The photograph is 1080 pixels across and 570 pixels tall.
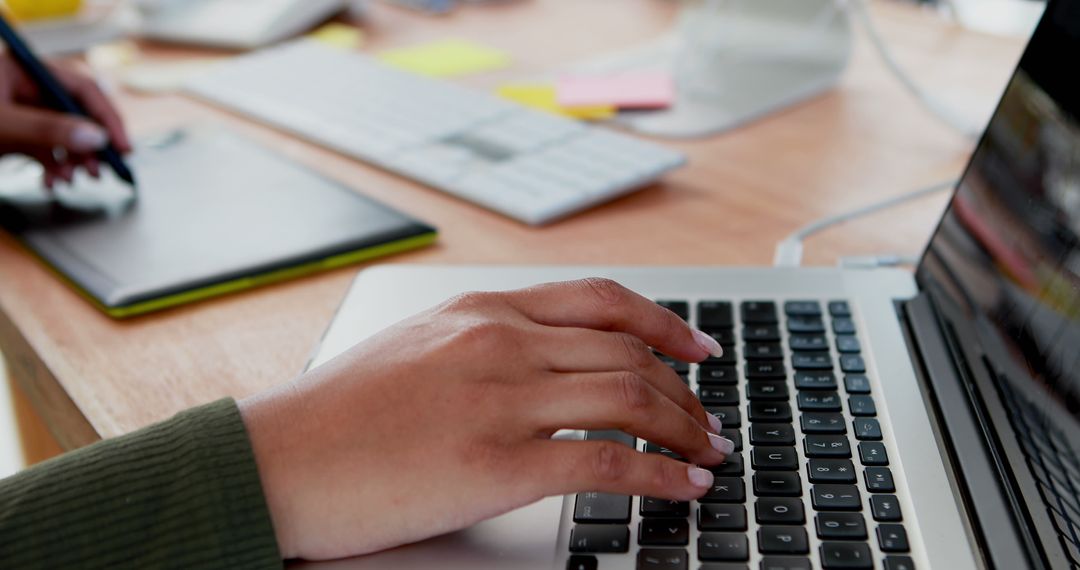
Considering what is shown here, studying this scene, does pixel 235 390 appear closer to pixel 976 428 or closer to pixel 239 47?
pixel 976 428

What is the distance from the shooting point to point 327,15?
4.07 ft

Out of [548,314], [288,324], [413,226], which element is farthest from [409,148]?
[548,314]

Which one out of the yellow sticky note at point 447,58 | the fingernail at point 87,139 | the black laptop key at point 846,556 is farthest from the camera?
the yellow sticky note at point 447,58

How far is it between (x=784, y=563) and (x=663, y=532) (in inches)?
2.0

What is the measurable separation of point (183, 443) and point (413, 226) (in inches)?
11.9

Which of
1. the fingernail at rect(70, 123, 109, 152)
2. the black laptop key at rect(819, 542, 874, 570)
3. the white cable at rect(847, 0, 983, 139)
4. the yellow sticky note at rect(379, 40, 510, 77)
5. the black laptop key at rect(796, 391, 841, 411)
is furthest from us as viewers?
the yellow sticky note at rect(379, 40, 510, 77)

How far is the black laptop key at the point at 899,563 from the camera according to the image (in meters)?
0.38

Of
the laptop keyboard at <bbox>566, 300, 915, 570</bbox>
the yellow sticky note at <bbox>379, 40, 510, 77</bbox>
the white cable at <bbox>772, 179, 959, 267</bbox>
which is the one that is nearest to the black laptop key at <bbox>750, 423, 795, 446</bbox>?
the laptop keyboard at <bbox>566, 300, 915, 570</bbox>

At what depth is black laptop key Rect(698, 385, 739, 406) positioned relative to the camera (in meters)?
0.49

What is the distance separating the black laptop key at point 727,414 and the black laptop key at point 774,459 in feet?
0.07

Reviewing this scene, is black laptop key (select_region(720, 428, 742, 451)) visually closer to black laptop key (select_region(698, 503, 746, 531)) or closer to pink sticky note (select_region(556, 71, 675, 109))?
black laptop key (select_region(698, 503, 746, 531))

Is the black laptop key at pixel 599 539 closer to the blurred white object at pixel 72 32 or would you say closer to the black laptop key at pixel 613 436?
the black laptop key at pixel 613 436

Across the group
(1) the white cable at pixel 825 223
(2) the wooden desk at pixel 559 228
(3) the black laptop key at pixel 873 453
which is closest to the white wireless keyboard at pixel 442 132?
(2) the wooden desk at pixel 559 228

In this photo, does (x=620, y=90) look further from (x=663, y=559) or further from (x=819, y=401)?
(x=663, y=559)
